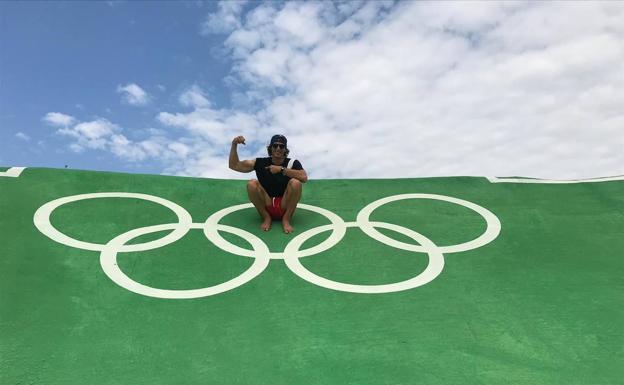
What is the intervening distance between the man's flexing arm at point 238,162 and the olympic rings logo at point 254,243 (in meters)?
0.91

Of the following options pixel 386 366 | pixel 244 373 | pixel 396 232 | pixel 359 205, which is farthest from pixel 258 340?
pixel 359 205

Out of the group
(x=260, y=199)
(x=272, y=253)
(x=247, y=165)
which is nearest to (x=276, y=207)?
(x=260, y=199)

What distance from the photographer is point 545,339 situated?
16.6 ft

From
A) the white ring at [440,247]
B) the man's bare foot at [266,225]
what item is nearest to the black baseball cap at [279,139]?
the man's bare foot at [266,225]

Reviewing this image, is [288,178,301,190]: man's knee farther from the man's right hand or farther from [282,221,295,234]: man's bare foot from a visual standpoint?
the man's right hand

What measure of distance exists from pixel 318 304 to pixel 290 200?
227 centimetres

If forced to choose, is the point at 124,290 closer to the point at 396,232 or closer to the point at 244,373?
the point at 244,373

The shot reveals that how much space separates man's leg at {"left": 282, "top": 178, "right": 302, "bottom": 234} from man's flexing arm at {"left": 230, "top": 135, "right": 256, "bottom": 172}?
617 millimetres

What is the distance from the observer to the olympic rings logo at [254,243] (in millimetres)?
6082

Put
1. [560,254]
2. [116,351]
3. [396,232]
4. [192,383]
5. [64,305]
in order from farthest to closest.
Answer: [396,232] < [560,254] < [64,305] < [116,351] < [192,383]

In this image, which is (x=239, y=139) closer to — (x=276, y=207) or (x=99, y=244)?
(x=276, y=207)

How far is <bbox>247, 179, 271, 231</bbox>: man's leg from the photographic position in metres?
7.57

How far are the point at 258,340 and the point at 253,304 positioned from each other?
0.72m

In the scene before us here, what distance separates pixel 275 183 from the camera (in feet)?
25.2
